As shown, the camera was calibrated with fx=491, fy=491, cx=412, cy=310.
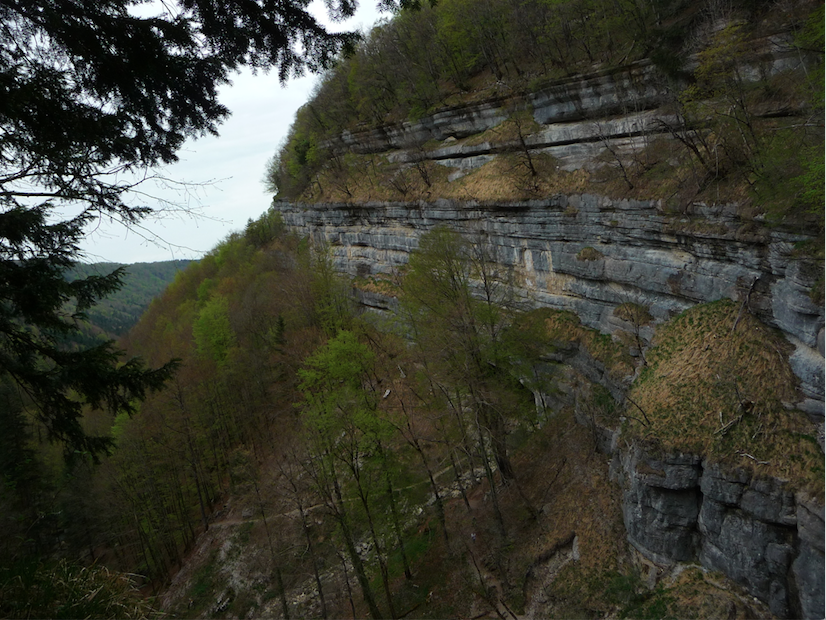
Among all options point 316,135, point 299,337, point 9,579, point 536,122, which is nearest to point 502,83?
point 536,122

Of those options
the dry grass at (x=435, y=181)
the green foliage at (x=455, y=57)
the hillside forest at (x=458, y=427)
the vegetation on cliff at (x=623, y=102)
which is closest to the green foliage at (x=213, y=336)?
the hillside forest at (x=458, y=427)

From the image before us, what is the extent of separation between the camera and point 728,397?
34.7ft

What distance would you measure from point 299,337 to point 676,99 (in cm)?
1870

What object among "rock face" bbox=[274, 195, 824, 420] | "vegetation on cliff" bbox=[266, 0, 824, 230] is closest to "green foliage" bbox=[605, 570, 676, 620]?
"rock face" bbox=[274, 195, 824, 420]

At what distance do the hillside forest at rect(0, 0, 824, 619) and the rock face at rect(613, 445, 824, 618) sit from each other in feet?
1.33

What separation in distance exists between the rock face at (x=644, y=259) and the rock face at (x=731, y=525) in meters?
1.90

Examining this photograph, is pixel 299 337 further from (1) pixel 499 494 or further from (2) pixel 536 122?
(2) pixel 536 122

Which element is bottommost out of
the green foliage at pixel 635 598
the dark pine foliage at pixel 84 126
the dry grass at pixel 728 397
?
the green foliage at pixel 635 598

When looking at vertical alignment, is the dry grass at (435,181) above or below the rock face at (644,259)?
above

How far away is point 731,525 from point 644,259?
7368 mm

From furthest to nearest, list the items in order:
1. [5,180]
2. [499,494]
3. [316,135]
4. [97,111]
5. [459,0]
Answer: [316,135] < [459,0] < [499,494] < [97,111] < [5,180]

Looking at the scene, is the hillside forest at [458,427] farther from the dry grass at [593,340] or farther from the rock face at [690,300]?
the rock face at [690,300]

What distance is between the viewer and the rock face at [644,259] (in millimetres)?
9852

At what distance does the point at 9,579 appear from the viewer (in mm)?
4480
